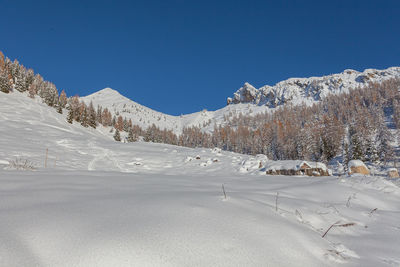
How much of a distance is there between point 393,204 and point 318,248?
9.09ft

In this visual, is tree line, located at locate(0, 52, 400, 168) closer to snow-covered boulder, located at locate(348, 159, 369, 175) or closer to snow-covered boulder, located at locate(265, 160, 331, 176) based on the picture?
snow-covered boulder, located at locate(265, 160, 331, 176)

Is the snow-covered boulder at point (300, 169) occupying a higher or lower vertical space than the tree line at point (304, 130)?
lower

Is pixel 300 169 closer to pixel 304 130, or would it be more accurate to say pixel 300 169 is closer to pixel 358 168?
pixel 358 168

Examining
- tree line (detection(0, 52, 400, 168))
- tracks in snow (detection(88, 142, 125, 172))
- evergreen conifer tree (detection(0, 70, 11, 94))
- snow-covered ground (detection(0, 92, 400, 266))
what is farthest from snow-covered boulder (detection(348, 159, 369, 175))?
evergreen conifer tree (detection(0, 70, 11, 94))

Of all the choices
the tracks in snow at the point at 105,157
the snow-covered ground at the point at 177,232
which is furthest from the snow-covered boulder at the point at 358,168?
the tracks in snow at the point at 105,157

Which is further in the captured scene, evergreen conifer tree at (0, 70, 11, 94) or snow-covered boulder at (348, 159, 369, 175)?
evergreen conifer tree at (0, 70, 11, 94)

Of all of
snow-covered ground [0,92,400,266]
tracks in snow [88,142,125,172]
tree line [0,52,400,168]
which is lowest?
tracks in snow [88,142,125,172]

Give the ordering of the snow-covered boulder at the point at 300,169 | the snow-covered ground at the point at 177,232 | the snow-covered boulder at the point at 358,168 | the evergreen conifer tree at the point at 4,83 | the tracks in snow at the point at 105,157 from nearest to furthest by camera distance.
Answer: the snow-covered ground at the point at 177,232
the snow-covered boulder at the point at 358,168
the snow-covered boulder at the point at 300,169
the tracks in snow at the point at 105,157
the evergreen conifer tree at the point at 4,83

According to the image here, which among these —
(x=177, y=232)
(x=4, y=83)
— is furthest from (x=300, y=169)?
(x=4, y=83)

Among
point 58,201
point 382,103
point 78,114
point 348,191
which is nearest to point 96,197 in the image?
point 58,201

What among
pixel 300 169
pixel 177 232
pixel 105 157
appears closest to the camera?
pixel 177 232

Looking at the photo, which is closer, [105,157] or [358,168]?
[358,168]

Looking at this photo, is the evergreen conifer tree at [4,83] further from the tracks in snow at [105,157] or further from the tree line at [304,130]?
the tracks in snow at [105,157]

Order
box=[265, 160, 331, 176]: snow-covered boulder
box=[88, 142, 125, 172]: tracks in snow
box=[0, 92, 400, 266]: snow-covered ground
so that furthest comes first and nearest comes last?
box=[88, 142, 125, 172]: tracks in snow < box=[265, 160, 331, 176]: snow-covered boulder < box=[0, 92, 400, 266]: snow-covered ground
